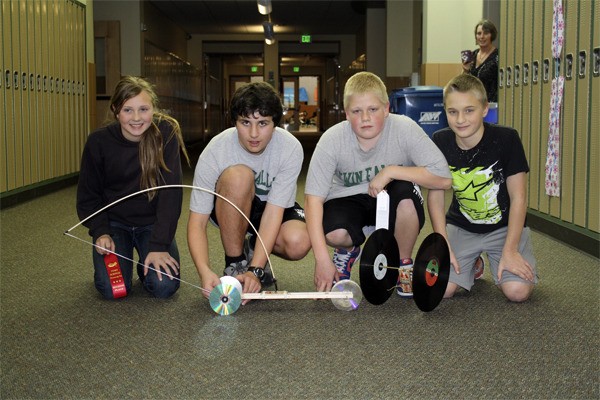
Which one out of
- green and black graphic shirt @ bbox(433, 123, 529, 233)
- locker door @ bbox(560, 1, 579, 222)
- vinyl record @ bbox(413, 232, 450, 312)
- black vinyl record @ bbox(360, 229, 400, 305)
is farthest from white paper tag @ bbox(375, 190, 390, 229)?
locker door @ bbox(560, 1, 579, 222)

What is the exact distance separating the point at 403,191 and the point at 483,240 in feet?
1.37

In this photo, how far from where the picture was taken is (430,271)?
7.80 feet

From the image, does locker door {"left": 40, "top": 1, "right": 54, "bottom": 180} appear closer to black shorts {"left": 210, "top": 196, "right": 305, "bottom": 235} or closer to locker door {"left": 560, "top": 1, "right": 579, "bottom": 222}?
black shorts {"left": 210, "top": 196, "right": 305, "bottom": 235}

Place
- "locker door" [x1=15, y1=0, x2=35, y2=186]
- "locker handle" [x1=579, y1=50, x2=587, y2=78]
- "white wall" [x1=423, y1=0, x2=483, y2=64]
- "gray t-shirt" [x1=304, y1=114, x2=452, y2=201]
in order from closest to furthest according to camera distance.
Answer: "gray t-shirt" [x1=304, y1=114, x2=452, y2=201] < "locker handle" [x1=579, y1=50, x2=587, y2=78] < "locker door" [x1=15, y1=0, x2=35, y2=186] < "white wall" [x1=423, y1=0, x2=483, y2=64]

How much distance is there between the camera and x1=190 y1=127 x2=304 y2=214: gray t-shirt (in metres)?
2.64

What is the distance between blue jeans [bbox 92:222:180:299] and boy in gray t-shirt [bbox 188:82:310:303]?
22 centimetres

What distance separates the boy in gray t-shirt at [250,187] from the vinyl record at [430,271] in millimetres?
539

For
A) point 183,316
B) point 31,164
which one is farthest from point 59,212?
point 183,316

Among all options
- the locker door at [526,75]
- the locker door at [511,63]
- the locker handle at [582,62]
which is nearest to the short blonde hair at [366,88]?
the locker handle at [582,62]

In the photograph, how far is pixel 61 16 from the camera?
7027 millimetres

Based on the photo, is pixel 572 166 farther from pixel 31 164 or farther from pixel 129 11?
pixel 129 11

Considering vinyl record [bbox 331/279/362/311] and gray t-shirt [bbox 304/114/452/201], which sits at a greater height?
gray t-shirt [bbox 304/114/452/201]

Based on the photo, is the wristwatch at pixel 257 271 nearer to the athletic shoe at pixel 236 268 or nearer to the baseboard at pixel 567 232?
the athletic shoe at pixel 236 268

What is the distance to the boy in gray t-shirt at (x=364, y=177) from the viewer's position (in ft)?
8.28
